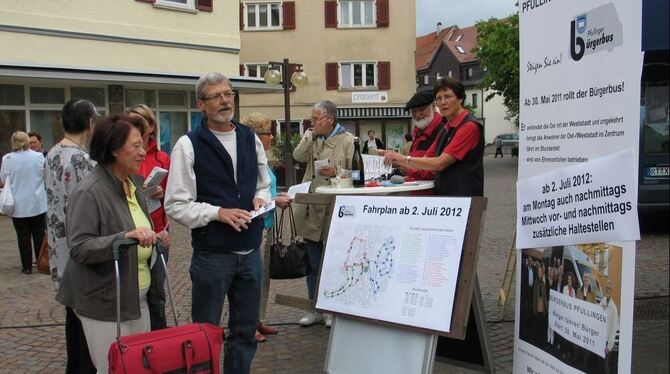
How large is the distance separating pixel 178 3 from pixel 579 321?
57.6ft

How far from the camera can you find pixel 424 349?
126 inches

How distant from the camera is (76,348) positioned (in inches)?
143

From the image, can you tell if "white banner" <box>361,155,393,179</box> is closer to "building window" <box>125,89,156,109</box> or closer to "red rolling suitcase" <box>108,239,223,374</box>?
"red rolling suitcase" <box>108,239,223,374</box>

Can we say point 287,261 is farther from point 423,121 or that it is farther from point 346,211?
point 423,121

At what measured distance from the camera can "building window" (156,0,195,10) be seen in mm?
17972

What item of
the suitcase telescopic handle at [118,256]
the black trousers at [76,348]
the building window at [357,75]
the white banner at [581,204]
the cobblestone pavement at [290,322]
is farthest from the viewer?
the building window at [357,75]

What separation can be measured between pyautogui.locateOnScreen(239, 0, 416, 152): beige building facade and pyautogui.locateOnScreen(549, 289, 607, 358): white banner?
88.1ft

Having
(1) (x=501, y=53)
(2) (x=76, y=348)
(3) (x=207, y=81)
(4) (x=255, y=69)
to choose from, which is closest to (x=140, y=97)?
(4) (x=255, y=69)

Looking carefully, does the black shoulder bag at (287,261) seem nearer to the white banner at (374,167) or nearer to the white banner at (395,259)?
the white banner at (374,167)

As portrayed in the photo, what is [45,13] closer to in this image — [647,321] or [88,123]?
[88,123]

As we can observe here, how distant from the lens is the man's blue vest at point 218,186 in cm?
339

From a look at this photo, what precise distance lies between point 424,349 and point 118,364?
1.49 m

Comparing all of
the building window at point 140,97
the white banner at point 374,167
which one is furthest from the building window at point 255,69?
the white banner at point 374,167

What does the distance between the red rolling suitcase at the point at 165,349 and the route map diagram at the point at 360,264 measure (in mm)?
852
